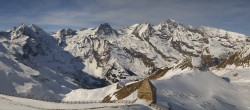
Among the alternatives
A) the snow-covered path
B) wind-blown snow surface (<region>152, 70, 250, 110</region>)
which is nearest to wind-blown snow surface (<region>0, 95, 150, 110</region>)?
the snow-covered path

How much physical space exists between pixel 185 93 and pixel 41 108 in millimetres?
81482

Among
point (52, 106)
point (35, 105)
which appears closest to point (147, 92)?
point (52, 106)

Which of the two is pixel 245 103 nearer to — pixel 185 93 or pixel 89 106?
pixel 185 93

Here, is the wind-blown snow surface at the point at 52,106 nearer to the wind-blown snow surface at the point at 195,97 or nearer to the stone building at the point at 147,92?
the stone building at the point at 147,92

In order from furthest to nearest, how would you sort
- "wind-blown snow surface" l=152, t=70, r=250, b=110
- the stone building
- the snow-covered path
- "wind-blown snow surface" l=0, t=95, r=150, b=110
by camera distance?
"wind-blown snow surface" l=152, t=70, r=250, b=110
the stone building
the snow-covered path
"wind-blown snow surface" l=0, t=95, r=150, b=110

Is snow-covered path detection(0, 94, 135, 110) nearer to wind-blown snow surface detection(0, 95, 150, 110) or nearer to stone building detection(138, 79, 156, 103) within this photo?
wind-blown snow surface detection(0, 95, 150, 110)

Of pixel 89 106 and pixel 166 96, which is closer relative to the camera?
pixel 89 106

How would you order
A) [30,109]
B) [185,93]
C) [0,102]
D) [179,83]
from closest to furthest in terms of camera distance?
[30,109]
[0,102]
[185,93]
[179,83]

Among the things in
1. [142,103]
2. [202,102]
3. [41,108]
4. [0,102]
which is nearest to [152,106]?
[142,103]

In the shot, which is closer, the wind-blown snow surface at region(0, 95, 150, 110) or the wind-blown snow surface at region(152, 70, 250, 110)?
the wind-blown snow surface at region(0, 95, 150, 110)

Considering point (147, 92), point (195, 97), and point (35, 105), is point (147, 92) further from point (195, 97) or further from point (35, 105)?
point (195, 97)

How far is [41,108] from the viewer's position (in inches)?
4478

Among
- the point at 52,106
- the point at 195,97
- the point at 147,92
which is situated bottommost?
the point at 195,97

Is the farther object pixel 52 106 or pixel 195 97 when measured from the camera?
pixel 195 97
